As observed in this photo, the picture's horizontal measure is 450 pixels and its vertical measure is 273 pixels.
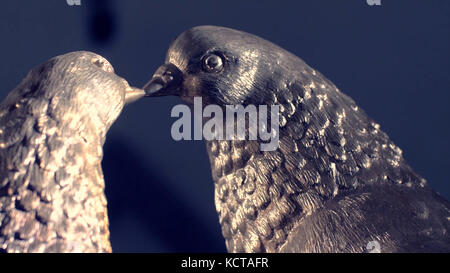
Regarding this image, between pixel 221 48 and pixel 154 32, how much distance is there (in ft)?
2.80

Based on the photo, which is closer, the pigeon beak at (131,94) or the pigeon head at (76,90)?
the pigeon head at (76,90)

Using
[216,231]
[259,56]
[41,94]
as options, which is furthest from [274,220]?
[216,231]

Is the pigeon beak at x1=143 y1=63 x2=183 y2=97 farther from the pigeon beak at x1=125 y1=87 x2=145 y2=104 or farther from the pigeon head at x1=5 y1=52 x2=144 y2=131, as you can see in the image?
the pigeon head at x1=5 y1=52 x2=144 y2=131

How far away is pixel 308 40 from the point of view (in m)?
2.26

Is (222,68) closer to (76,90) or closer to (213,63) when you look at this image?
(213,63)

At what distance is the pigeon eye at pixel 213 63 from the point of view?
139 centimetres

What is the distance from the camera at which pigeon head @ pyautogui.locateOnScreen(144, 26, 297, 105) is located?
1.38m

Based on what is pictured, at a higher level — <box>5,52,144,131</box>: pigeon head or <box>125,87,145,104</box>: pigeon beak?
<box>5,52,144,131</box>: pigeon head

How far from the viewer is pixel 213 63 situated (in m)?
1.38

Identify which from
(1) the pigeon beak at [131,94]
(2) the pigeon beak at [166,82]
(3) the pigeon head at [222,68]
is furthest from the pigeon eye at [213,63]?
(1) the pigeon beak at [131,94]

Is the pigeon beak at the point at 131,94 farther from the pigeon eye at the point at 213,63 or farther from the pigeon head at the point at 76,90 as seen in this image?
the pigeon eye at the point at 213,63

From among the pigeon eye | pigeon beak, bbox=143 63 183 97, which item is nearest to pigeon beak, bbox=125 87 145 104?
pigeon beak, bbox=143 63 183 97

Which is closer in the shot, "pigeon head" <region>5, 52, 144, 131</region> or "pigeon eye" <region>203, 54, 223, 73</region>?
"pigeon head" <region>5, 52, 144, 131</region>
